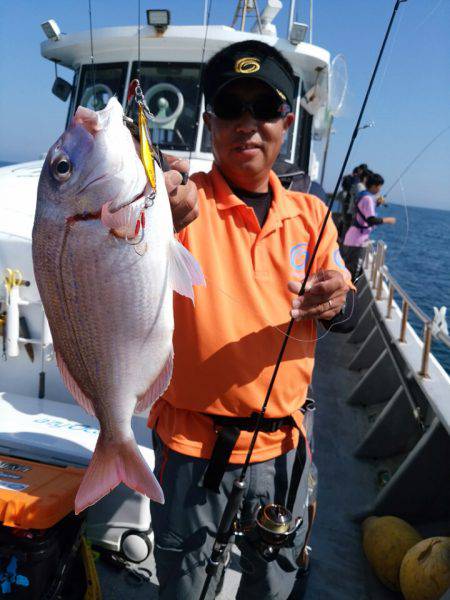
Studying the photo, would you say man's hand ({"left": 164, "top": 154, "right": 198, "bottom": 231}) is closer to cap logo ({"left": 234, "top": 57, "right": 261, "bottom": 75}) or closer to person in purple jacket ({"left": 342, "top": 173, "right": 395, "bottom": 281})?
cap logo ({"left": 234, "top": 57, "right": 261, "bottom": 75})

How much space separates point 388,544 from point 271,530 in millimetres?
1739

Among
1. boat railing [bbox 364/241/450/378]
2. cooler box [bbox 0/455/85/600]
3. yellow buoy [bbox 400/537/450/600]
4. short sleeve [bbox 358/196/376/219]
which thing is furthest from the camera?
short sleeve [bbox 358/196/376/219]

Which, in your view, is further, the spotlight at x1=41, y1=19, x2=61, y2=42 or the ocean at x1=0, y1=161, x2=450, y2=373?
the ocean at x1=0, y1=161, x2=450, y2=373

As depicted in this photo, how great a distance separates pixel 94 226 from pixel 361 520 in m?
3.18

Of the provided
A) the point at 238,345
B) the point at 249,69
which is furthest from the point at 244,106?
the point at 238,345

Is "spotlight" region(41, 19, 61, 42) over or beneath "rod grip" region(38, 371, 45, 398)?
over

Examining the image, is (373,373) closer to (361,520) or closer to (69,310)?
(361,520)

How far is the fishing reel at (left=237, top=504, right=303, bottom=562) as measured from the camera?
68.2 inches

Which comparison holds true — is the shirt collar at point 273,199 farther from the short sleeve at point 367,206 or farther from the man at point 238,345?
the short sleeve at point 367,206

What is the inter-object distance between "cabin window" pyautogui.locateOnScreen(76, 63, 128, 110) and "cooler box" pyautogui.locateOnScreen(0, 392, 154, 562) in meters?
3.77

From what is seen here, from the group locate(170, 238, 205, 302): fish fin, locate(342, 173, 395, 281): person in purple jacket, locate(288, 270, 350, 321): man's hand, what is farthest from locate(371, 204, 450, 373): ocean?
locate(170, 238, 205, 302): fish fin

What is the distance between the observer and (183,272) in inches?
56.6

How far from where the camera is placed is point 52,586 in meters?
2.16

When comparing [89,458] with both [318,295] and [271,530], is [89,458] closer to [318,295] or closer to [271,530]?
[271,530]
